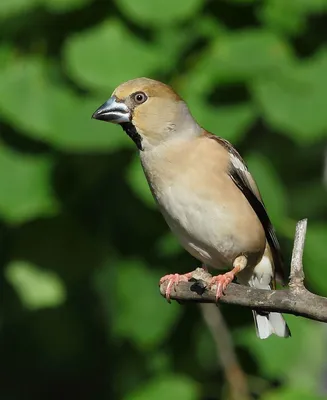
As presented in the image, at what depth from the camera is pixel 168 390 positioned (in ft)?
23.7

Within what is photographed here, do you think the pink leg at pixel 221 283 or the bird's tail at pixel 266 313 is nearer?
the pink leg at pixel 221 283

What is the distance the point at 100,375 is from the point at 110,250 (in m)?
1.66

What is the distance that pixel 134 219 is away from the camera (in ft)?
25.2

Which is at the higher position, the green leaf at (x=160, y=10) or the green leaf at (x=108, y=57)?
the green leaf at (x=160, y=10)

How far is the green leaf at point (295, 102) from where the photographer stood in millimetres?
7043

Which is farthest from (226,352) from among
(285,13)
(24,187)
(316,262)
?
(285,13)

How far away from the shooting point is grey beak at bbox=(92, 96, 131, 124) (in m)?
5.88

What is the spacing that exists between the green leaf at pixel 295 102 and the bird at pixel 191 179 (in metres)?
0.88

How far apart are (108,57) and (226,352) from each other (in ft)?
6.38

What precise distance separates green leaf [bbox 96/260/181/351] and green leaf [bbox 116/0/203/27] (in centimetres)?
152

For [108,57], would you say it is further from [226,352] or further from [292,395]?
[292,395]

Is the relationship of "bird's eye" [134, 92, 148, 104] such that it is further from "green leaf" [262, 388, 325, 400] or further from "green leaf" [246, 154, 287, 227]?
"green leaf" [262, 388, 325, 400]

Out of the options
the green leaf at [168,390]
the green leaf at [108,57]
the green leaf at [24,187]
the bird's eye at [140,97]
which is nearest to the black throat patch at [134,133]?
the bird's eye at [140,97]

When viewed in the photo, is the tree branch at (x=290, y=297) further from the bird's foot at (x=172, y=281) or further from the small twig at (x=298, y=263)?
the bird's foot at (x=172, y=281)
